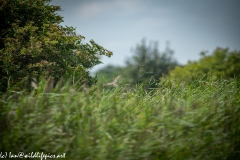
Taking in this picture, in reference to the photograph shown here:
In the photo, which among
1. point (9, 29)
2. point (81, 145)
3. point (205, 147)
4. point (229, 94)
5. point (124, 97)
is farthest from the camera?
point (9, 29)

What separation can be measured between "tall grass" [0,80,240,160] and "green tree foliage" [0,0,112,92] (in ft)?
5.52

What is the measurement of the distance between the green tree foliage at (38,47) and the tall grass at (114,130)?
1683 millimetres

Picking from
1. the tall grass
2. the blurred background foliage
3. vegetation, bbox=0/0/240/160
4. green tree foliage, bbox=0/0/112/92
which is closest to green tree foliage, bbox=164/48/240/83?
the blurred background foliage

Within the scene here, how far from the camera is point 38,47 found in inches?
220

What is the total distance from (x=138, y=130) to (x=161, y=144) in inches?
16.5

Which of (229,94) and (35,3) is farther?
(35,3)

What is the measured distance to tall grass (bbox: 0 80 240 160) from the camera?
348cm

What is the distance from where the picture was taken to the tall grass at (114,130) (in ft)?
11.4

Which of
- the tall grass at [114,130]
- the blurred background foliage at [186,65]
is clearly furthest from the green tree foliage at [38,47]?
the blurred background foliage at [186,65]

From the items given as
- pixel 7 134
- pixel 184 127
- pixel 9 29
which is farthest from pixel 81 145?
pixel 9 29

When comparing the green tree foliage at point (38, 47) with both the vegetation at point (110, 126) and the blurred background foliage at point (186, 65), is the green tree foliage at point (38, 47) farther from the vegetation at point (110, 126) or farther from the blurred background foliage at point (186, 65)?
the blurred background foliage at point (186, 65)

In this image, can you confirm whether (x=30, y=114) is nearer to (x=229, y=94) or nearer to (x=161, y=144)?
(x=161, y=144)

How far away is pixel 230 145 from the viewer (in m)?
3.95

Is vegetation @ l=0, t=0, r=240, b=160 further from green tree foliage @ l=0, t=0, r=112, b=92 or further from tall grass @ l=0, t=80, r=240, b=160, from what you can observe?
green tree foliage @ l=0, t=0, r=112, b=92
